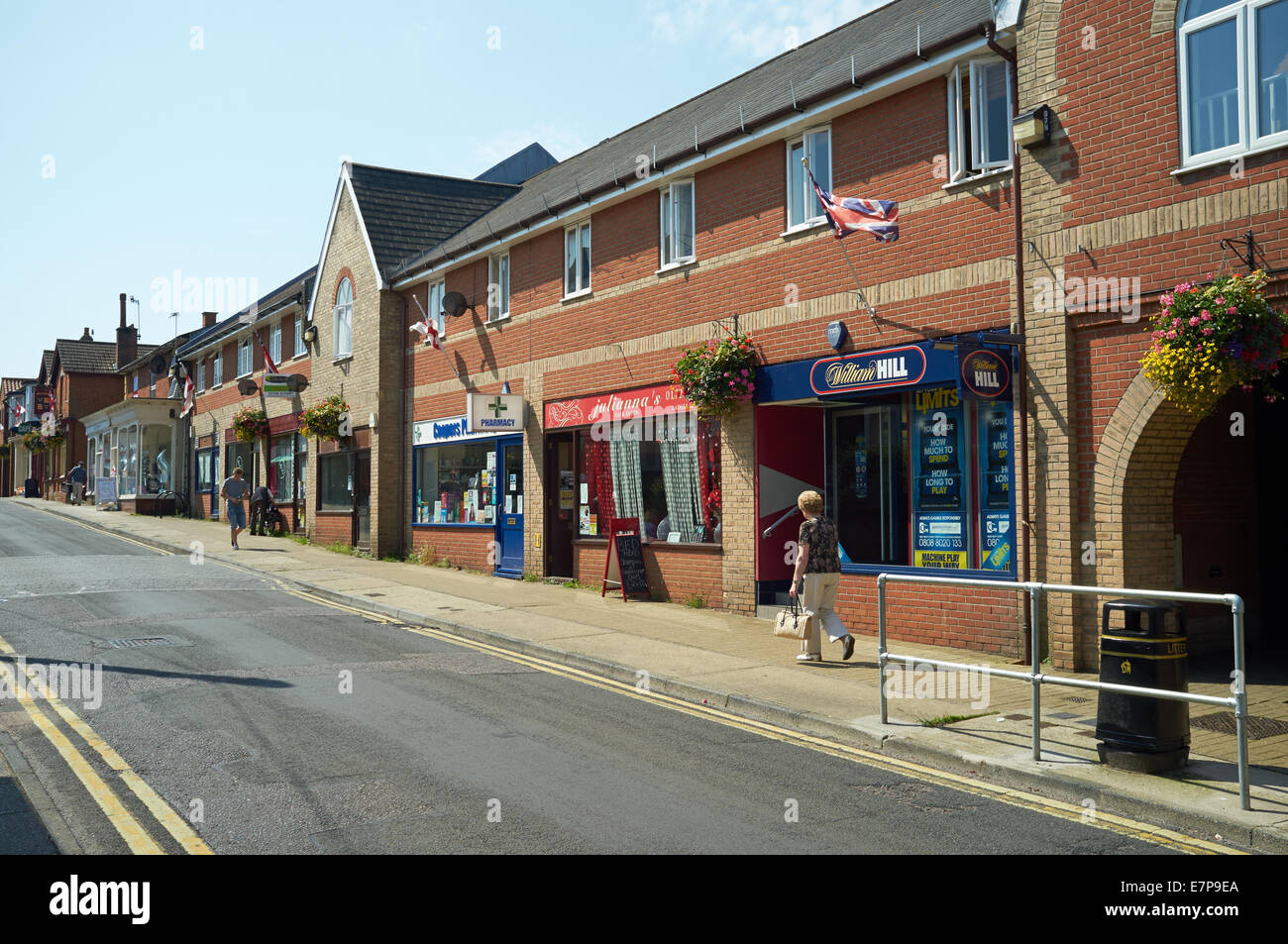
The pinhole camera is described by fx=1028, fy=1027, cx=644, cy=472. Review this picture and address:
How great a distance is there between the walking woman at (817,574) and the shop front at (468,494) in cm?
933

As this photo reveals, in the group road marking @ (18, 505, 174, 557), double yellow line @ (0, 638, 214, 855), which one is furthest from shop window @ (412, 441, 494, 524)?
double yellow line @ (0, 638, 214, 855)

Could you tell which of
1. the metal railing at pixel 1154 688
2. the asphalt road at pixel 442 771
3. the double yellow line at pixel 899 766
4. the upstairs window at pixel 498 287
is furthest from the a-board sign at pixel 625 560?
the metal railing at pixel 1154 688

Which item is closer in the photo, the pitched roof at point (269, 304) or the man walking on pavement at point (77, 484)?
the pitched roof at point (269, 304)

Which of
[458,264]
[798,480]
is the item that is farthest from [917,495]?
[458,264]

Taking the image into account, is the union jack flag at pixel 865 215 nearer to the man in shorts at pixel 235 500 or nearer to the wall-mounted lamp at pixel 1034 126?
the wall-mounted lamp at pixel 1034 126

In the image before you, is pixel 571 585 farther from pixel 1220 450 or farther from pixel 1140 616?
pixel 1140 616

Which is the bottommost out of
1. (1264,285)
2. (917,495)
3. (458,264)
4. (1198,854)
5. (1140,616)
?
(1198,854)

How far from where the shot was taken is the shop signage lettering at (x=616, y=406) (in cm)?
1561

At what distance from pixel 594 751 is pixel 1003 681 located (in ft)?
15.3

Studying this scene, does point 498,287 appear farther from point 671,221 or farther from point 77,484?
point 77,484

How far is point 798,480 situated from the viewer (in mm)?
14508

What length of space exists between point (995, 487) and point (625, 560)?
21.3 ft

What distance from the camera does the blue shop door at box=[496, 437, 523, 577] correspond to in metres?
19.9

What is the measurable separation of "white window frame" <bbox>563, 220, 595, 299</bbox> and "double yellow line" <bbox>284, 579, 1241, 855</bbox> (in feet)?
26.5
